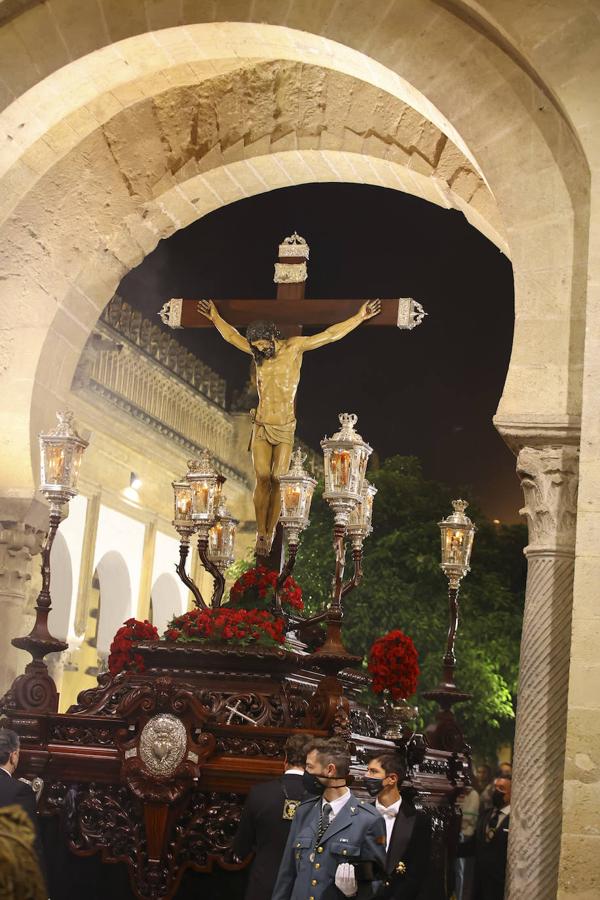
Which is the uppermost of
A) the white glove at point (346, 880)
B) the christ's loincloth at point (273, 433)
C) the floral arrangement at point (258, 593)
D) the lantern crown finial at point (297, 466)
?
the christ's loincloth at point (273, 433)

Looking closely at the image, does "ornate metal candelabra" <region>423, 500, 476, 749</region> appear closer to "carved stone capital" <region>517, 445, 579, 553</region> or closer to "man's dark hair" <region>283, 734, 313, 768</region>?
"carved stone capital" <region>517, 445, 579, 553</region>

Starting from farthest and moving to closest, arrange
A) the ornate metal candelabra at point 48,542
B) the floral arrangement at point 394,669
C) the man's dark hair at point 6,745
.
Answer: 1. the floral arrangement at point 394,669
2. the ornate metal candelabra at point 48,542
3. the man's dark hair at point 6,745

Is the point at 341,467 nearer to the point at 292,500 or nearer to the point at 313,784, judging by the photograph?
the point at 292,500

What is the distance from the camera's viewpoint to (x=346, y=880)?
487cm

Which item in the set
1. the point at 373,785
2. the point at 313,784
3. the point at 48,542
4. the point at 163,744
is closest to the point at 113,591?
the point at 48,542

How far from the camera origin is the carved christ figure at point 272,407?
10320 millimetres

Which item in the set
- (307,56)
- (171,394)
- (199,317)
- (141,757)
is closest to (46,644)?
(141,757)

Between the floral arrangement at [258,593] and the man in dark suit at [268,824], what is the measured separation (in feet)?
11.6

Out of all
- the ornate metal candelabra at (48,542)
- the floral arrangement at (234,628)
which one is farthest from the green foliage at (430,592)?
the ornate metal candelabra at (48,542)

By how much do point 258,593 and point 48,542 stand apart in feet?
5.81

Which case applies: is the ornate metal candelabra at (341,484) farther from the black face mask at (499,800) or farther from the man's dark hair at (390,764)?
the black face mask at (499,800)

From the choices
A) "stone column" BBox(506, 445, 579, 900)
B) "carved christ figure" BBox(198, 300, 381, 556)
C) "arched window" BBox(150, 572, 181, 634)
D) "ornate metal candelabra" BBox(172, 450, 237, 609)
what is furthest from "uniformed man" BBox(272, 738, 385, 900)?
"arched window" BBox(150, 572, 181, 634)

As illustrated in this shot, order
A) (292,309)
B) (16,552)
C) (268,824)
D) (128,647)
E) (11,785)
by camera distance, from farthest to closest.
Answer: (292,309) < (16,552) < (128,647) < (268,824) < (11,785)

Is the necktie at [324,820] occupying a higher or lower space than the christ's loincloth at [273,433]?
lower
